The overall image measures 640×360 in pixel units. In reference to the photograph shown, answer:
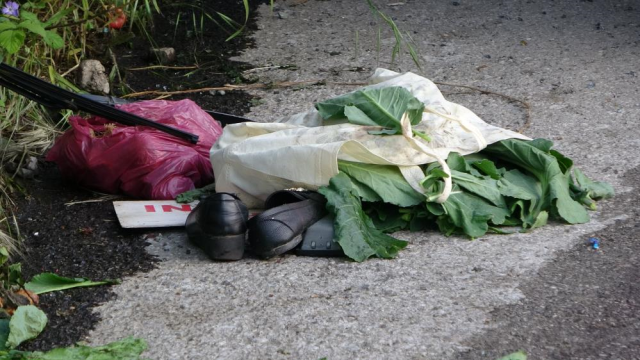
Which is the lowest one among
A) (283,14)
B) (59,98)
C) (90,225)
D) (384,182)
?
(90,225)

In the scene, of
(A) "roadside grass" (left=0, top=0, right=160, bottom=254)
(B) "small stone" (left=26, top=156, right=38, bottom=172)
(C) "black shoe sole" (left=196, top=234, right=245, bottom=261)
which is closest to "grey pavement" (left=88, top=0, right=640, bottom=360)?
(C) "black shoe sole" (left=196, top=234, right=245, bottom=261)

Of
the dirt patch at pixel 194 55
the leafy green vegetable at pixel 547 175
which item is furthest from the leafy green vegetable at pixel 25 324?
the dirt patch at pixel 194 55

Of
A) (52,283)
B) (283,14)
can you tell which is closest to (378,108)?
(52,283)

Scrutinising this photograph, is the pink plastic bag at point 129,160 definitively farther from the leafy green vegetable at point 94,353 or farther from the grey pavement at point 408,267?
the leafy green vegetable at point 94,353

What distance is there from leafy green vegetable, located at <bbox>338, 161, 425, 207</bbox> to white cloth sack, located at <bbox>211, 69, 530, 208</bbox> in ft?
0.09

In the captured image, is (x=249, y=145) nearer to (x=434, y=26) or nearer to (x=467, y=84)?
(x=467, y=84)

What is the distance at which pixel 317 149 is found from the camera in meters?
3.49

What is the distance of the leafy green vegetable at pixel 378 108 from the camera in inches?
142

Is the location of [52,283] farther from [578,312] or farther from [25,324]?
[578,312]

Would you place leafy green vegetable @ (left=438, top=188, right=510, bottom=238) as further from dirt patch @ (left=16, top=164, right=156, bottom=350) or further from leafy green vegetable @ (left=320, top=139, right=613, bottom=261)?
dirt patch @ (left=16, top=164, right=156, bottom=350)

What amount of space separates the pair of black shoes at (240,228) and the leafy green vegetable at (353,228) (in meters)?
0.13

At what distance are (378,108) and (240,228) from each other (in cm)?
83

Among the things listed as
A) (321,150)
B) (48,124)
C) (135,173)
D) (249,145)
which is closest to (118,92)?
(48,124)

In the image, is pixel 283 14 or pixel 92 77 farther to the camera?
pixel 283 14
